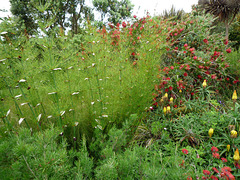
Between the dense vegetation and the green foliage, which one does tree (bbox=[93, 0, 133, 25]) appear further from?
the green foliage

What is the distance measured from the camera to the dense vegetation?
0.90m

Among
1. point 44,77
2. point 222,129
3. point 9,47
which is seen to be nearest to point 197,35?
point 222,129

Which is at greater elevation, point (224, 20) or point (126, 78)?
point (224, 20)

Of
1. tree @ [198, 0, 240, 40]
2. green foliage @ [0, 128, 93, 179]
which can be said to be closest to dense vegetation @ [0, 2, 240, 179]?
green foliage @ [0, 128, 93, 179]

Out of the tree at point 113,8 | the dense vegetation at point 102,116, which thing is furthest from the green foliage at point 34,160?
the tree at point 113,8

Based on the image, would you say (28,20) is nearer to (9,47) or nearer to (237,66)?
(9,47)

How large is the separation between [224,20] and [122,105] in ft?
38.6

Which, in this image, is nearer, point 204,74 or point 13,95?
point 13,95

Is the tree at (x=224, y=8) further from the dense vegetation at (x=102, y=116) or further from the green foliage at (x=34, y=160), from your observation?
the green foliage at (x=34, y=160)

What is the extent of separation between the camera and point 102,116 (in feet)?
4.98

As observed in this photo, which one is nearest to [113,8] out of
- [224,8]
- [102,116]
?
[224,8]

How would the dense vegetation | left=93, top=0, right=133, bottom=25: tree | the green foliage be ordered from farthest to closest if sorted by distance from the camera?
1. left=93, top=0, right=133, bottom=25: tree
2. the dense vegetation
3. the green foliage

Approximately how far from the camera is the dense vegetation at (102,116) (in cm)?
90

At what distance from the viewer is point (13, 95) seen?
1.43 meters
